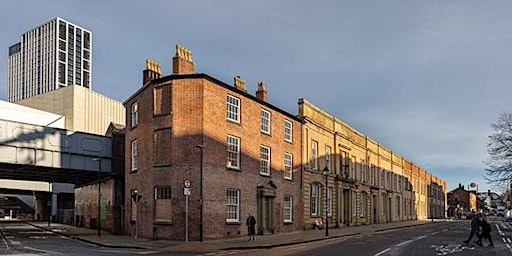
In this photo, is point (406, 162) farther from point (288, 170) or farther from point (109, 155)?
point (109, 155)

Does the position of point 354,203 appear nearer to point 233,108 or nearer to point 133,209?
point 233,108

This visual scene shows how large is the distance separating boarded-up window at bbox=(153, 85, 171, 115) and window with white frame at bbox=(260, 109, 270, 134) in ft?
26.3

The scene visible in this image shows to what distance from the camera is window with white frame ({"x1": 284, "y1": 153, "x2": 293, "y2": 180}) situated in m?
39.2

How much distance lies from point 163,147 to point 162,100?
2.82m

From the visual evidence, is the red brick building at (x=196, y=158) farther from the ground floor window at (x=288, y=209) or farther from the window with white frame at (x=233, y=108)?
the ground floor window at (x=288, y=209)

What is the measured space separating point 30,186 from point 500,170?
6458 centimetres

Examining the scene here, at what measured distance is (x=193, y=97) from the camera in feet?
97.5

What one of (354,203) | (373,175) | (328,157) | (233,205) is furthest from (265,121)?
(373,175)

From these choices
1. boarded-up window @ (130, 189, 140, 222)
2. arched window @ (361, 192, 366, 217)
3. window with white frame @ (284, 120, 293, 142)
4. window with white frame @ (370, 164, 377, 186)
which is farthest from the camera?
window with white frame @ (370, 164, 377, 186)

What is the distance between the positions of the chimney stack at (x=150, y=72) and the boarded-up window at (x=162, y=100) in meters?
3.46

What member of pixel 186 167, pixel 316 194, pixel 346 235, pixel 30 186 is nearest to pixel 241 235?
pixel 186 167

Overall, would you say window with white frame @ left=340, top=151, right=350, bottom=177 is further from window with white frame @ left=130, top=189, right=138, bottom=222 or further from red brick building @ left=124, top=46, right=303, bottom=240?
window with white frame @ left=130, top=189, right=138, bottom=222

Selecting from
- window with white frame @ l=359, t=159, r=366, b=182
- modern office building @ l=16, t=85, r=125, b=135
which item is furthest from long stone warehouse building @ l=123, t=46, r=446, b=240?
modern office building @ l=16, t=85, r=125, b=135

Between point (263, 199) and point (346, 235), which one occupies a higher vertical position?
point (263, 199)
